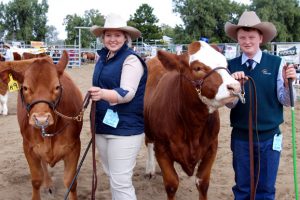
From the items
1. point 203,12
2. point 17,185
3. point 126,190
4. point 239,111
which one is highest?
point 203,12

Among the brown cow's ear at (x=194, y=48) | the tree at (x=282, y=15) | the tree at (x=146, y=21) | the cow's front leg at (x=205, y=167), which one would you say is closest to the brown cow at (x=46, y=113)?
the brown cow's ear at (x=194, y=48)

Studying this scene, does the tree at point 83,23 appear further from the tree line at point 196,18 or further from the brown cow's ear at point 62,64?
Result: the brown cow's ear at point 62,64

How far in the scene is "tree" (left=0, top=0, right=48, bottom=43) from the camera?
5325 centimetres

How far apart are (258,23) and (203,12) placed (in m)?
40.6

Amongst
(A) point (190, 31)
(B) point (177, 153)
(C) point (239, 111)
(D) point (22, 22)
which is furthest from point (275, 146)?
(D) point (22, 22)

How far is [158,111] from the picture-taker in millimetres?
3961

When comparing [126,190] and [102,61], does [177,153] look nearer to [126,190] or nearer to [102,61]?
[126,190]

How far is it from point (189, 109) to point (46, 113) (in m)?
1.26

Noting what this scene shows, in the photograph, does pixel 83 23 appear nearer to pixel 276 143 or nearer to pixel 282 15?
pixel 282 15

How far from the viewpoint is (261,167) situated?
3338mm

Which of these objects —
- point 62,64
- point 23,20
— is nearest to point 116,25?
point 62,64

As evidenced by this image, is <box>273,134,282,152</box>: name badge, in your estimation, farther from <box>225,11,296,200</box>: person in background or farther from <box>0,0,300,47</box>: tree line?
<box>0,0,300,47</box>: tree line

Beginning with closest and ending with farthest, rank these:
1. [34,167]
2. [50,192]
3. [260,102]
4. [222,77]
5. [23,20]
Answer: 1. [222,77]
2. [260,102]
3. [34,167]
4. [50,192]
5. [23,20]

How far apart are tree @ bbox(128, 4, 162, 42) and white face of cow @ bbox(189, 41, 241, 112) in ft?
219
